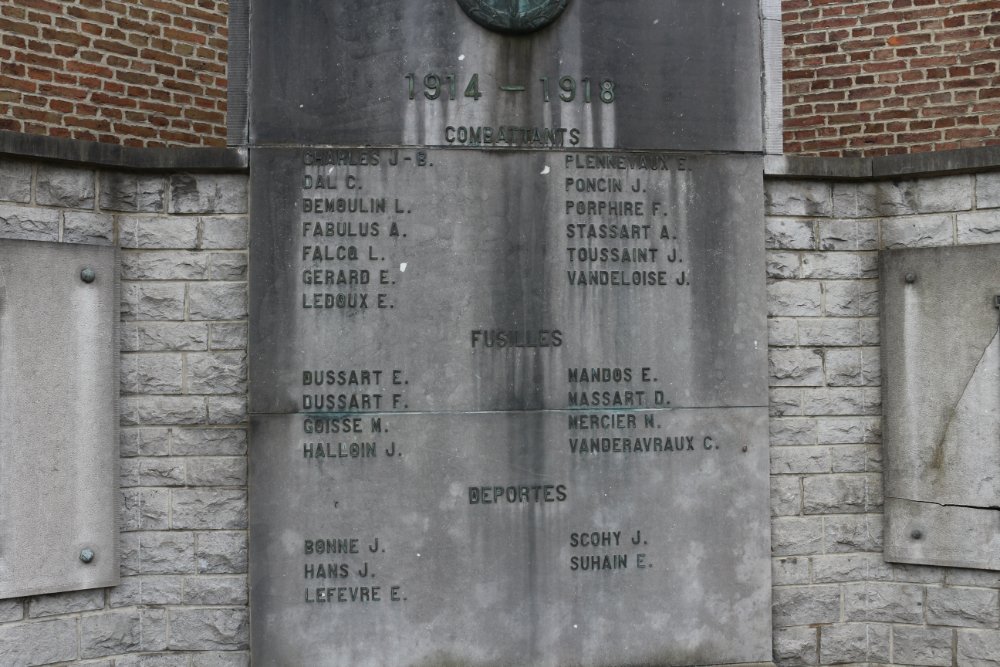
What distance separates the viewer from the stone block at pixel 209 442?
512cm

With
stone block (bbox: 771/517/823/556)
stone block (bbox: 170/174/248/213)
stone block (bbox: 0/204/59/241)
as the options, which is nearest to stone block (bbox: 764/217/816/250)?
stone block (bbox: 771/517/823/556)

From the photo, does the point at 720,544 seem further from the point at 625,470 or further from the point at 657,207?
the point at 657,207

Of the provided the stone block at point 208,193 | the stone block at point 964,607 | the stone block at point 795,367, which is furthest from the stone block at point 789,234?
the stone block at point 208,193

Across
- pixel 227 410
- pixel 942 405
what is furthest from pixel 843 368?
pixel 227 410

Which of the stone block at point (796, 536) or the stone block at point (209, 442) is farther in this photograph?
the stone block at point (796, 536)

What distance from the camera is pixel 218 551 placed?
5.10m

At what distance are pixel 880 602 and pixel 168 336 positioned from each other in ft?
13.5

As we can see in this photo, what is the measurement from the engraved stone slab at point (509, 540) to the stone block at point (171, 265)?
0.85 metres

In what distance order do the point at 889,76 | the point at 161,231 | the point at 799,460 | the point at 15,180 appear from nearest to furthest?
the point at 15,180 → the point at 161,231 → the point at 799,460 → the point at 889,76

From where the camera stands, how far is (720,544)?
5312 millimetres

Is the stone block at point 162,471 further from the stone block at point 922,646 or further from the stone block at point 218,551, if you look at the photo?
the stone block at point 922,646

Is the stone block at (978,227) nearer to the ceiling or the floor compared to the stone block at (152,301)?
nearer to the ceiling

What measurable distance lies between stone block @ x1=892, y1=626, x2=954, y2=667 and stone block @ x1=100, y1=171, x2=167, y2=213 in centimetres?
460

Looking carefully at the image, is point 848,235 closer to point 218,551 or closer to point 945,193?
point 945,193
